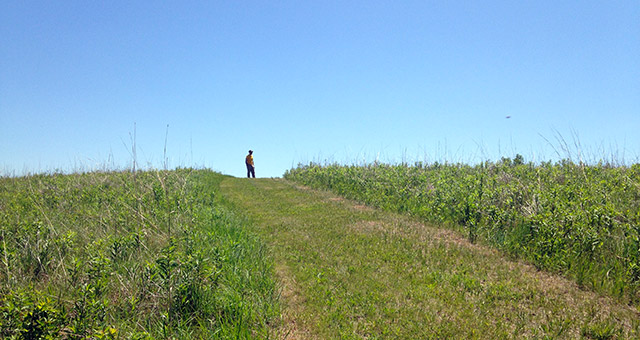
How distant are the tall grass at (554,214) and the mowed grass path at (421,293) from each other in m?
0.47

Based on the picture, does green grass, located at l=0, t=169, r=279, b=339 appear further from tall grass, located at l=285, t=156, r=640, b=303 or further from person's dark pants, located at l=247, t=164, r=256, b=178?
person's dark pants, located at l=247, t=164, r=256, b=178

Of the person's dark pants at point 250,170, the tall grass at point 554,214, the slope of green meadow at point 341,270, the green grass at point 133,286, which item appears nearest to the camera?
the green grass at point 133,286

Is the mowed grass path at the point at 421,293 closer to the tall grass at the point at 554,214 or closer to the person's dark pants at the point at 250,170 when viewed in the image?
the tall grass at the point at 554,214

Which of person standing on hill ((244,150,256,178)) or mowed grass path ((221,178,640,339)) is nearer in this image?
mowed grass path ((221,178,640,339))

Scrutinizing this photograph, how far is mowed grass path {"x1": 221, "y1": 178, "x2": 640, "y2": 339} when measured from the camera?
5344 mm

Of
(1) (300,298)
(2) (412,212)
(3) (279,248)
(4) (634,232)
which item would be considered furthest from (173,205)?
(4) (634,232)

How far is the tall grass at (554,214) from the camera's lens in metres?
7.02

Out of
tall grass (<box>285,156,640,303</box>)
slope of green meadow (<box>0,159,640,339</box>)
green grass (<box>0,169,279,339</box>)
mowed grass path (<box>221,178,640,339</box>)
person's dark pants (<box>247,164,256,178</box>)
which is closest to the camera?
green grass (<box>0,169,279,339</box>)

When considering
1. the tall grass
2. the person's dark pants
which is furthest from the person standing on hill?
the tall grass

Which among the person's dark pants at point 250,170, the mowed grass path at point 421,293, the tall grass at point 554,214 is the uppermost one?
the person's dark pants at point 250,170

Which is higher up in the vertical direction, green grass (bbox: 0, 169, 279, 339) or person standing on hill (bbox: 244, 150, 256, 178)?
person standing on hill (bbox: 244, 150, 256, 178)

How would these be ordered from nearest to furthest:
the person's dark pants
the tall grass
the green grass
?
1. the green grass
2. the tall grass
3. the person's dark pants

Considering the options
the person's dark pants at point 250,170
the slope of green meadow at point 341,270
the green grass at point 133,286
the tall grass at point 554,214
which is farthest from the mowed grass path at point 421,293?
the person's dark pants at point 250,170

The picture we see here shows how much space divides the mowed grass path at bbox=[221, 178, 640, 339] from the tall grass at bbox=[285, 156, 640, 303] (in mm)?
471
